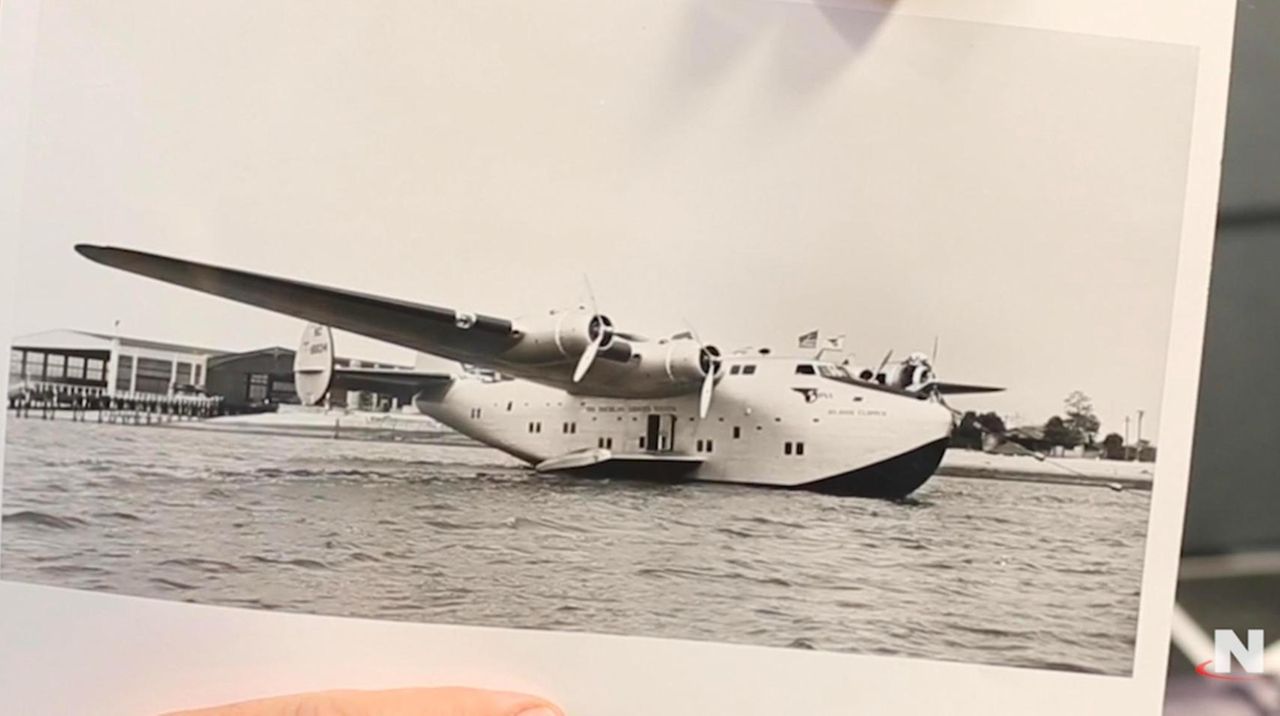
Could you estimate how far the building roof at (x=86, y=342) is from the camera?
1.38 feet

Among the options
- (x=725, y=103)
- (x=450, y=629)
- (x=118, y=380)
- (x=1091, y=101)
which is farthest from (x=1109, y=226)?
(x=118, y=380)

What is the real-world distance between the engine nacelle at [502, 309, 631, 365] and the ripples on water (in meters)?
0.05

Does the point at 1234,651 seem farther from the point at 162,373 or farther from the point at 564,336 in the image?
the point at 162,373

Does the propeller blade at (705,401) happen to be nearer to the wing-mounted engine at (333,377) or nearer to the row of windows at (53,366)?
the wing-mounted engine at (333,377)

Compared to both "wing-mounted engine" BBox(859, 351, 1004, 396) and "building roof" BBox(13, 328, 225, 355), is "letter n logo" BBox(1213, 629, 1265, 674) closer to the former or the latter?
"wing-mounted engine" BBox(859, 351, 1004, 396)

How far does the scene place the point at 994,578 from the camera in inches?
15.7

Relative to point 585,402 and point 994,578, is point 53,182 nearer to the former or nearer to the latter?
point 585,402

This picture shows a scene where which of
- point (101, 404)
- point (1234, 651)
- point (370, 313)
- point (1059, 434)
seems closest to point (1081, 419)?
point (1059, 434)

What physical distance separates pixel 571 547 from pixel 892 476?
135mm

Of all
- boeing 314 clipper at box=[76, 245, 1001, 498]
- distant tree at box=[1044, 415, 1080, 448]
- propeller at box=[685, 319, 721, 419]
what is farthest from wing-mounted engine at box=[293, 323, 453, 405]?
distant tree at box=[1044, 415, 1080, 448]

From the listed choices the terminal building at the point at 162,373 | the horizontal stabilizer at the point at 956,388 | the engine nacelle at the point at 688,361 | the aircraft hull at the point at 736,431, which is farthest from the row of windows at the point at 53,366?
the horizontal stabilizer at the point at 956,388

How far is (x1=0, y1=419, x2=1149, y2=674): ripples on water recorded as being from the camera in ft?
1.31

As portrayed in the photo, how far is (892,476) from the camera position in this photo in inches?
15.8

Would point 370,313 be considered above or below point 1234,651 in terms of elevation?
above
